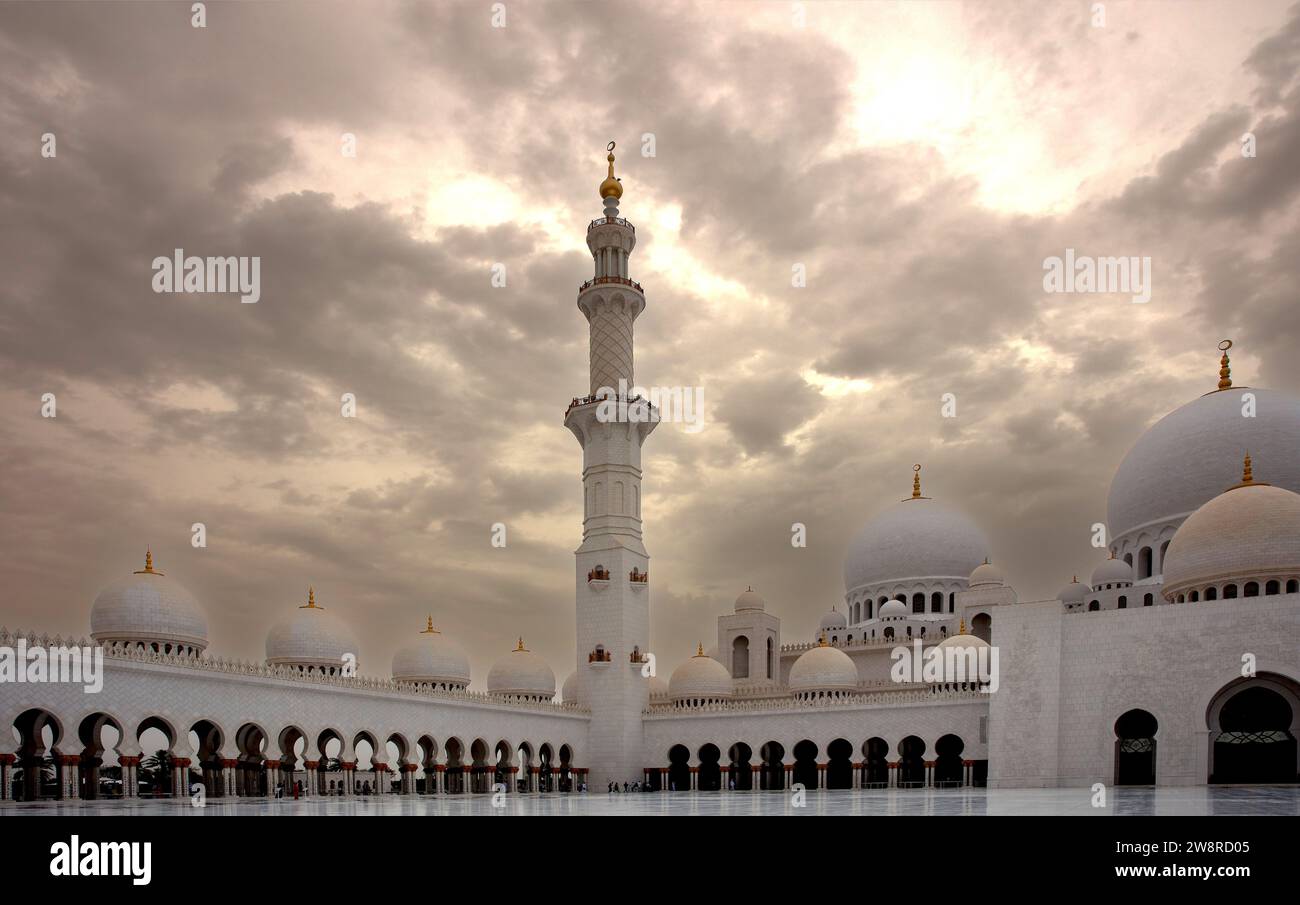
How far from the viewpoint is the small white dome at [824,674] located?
34906mm

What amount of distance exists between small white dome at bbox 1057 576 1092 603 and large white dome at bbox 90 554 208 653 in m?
26.5

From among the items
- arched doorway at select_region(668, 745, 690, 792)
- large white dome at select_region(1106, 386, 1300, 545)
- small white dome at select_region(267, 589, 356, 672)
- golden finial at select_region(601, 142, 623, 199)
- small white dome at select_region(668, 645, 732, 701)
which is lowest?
arched doorway at select_region(668, 745, 690, 792)

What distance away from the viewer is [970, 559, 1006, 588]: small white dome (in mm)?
38263

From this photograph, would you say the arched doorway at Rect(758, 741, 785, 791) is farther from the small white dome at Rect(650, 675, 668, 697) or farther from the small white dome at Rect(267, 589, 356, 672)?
the small white dome at Rect(267, 589, 356, 672)

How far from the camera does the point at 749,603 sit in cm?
4241

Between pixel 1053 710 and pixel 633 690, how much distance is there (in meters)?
14.2

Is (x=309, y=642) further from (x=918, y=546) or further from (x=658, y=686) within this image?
(x=918, y=546)

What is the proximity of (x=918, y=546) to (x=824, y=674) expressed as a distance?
28.3 ft

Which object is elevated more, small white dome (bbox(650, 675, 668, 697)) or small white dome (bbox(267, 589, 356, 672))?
small white dome (bbox(267, 589, 356, 672))

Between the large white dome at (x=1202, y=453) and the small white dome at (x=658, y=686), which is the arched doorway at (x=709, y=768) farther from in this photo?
the large white dome at (x=1202, y=453)

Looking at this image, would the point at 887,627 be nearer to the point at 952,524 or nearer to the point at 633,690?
the point at 952,524

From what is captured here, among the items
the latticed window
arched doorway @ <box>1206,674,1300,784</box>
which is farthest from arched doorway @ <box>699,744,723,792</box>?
the latticed window

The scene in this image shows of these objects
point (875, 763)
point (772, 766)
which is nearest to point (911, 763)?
point (875, 763)
